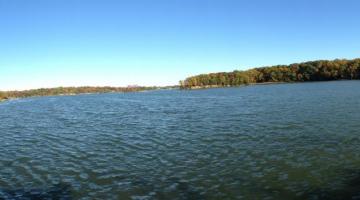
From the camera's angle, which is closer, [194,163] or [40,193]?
[40,193]

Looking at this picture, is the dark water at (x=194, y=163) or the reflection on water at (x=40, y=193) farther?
the reflection on water at (x=40, y=193)

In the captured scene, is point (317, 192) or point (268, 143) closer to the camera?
point (317, 192)

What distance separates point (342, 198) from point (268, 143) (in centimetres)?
1435

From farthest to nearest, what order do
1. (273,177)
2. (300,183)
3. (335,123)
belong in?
(335,123) → (273,177) → (300,183)

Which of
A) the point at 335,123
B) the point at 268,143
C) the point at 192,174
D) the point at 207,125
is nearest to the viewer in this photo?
the point at 192,174

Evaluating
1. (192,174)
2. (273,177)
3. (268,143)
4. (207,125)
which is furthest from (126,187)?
(207,125)

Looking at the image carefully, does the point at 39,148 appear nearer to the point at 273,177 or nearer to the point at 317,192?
the point at 273,177

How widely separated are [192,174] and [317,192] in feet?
26.1

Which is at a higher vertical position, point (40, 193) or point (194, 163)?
point (194, 163)

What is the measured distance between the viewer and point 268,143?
107 ft

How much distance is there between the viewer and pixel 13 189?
904 inches

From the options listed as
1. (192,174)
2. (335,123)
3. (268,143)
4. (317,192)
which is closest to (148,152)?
(192,174)

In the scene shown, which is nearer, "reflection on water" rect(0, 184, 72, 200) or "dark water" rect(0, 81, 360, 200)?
"dark water" rect(0, 81, 360, 200)

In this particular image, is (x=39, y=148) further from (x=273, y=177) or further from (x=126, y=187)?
(x=273, y=177)
